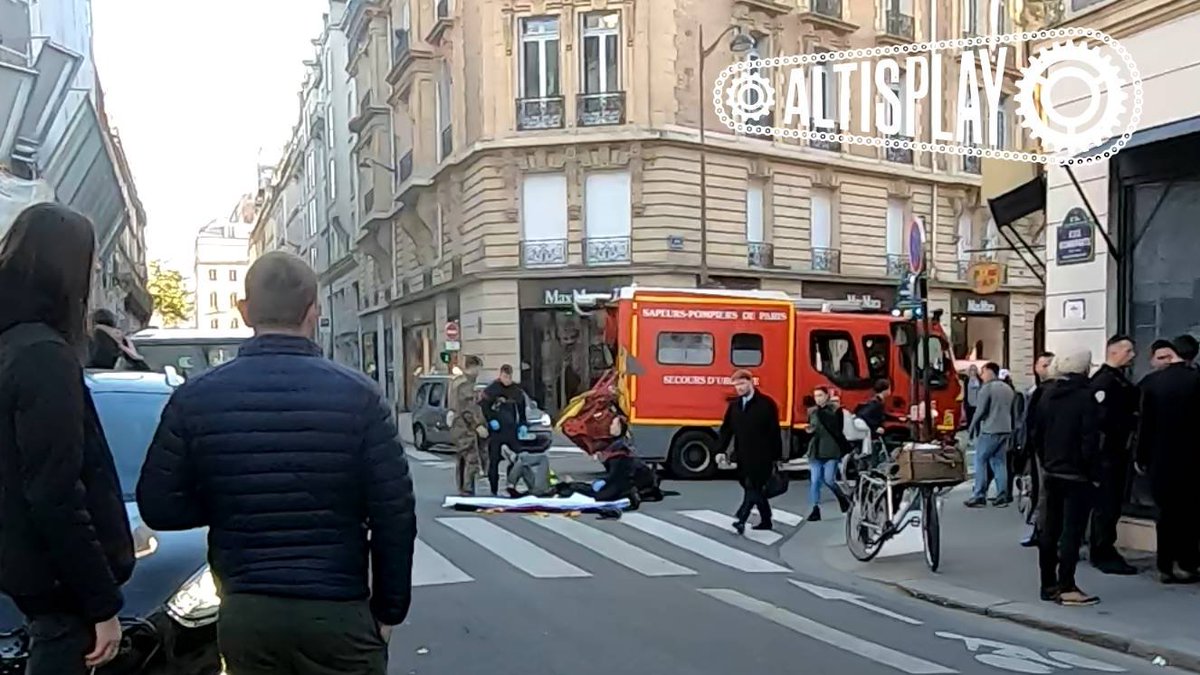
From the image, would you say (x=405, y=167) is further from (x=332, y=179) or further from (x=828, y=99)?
(x=332, y=179)

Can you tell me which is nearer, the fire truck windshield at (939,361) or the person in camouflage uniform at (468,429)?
the person in camouflage uniform at (468,429)

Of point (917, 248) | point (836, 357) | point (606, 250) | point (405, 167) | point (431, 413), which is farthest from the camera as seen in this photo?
point (405, 167)

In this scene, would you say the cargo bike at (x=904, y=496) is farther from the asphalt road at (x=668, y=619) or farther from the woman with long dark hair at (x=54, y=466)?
the woman with long dark hair at (x=54, y=466)

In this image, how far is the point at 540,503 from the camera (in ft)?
46.0

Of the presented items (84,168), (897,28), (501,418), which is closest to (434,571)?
(501,418)

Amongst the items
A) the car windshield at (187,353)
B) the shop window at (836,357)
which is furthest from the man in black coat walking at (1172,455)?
the car windshield at (187,353)

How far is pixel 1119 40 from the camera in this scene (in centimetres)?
1045

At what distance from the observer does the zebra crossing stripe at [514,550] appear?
385 inches

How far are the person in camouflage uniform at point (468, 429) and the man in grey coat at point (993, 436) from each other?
246 inches

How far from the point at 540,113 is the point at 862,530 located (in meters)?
21.4

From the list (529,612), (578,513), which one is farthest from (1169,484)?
(578,513)

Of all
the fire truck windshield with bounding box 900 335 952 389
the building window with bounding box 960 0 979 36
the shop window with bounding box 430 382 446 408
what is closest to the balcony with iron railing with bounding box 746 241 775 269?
the shop window with bounding box 430 382 446 408

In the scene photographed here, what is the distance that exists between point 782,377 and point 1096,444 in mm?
10855

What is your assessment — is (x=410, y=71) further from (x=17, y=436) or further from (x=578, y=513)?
(x=17, y=436)
